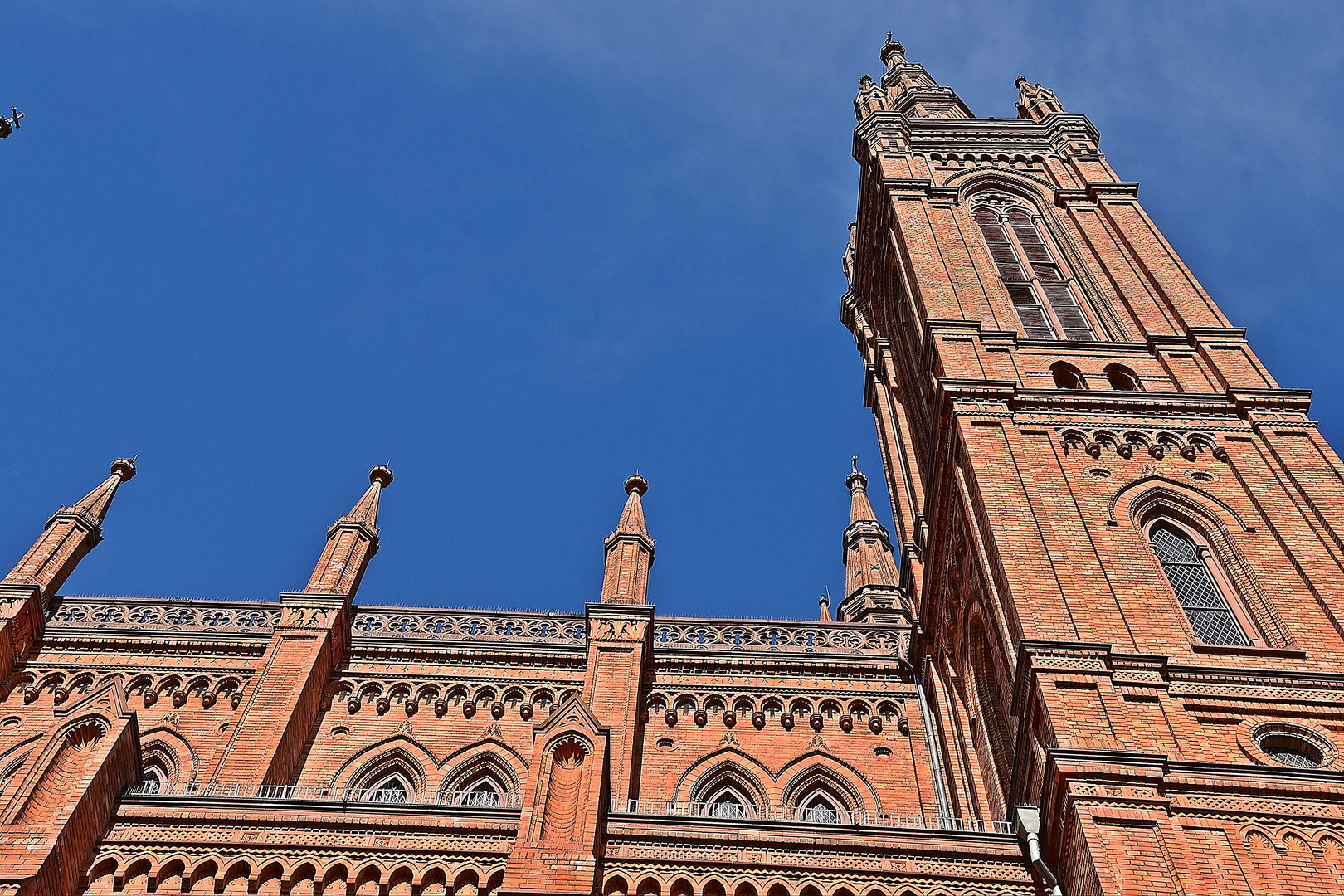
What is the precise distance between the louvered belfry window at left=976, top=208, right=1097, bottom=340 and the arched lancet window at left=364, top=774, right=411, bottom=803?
47.0ft

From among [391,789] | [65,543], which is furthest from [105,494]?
[391,789]

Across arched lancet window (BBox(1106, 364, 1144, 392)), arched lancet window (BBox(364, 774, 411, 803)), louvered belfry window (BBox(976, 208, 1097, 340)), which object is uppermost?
louvered belfry window (BBox(976, 208, 1097, 340))

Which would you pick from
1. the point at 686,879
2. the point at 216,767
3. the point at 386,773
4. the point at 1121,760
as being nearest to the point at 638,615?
the point at 386,773

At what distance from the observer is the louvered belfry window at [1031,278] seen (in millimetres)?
24484

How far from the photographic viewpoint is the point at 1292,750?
1419cm

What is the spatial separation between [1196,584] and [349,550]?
15068 millimetres

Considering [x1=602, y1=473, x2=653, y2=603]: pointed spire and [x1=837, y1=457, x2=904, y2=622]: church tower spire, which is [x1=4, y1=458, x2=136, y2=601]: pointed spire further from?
[x1=837, y1=457, x2=904, y2=622]: church tower spire

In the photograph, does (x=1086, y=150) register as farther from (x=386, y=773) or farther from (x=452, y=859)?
(x=452, y=859)

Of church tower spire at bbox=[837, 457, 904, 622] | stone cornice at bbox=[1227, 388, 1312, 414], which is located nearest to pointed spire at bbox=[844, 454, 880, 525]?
church tower spire at bbox=[837, 457, 904, 622]

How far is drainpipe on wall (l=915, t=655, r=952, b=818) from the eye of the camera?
18859 mm

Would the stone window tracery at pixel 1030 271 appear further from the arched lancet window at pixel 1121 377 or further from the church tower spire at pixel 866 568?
the church tower spire at pixel 866 568

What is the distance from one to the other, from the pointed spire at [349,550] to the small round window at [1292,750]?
49.6 ft

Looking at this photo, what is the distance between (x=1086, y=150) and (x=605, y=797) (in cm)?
2491

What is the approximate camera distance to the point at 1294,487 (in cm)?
1831
